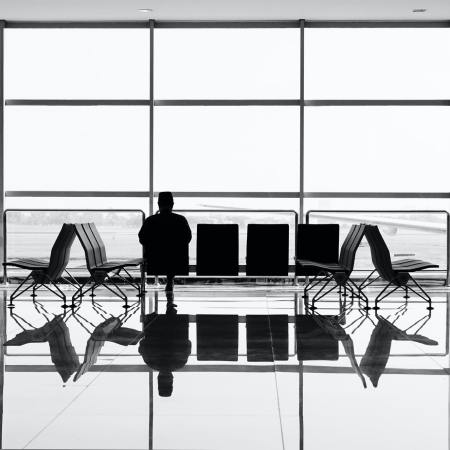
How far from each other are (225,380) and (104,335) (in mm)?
1937

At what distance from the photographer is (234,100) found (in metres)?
10.9

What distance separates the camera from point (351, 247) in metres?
8.86

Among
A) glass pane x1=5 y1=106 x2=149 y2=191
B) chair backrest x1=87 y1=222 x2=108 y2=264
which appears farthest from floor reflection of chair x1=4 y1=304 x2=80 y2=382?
glass pane x1=5 y1=106 x2=149 y2=191

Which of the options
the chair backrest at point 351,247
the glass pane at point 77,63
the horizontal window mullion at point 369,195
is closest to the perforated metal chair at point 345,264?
the chair backrest at point 351,247

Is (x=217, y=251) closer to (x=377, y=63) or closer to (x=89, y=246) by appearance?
(x=89, y=246)

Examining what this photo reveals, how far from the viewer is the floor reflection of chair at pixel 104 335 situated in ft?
16.3

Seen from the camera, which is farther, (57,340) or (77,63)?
(77,63)

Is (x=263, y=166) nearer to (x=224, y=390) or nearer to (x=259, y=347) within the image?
(x=259, y=347)

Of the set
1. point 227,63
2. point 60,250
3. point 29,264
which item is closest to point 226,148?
point 227,63

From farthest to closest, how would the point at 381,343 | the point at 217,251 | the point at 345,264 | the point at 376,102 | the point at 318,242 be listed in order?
1. the point at 376,102
2. the point at 217,251
3. the point at 318,242
4. the point at 345,264
5. the point at 381,343

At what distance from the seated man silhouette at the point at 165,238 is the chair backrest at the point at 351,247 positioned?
1.72 m

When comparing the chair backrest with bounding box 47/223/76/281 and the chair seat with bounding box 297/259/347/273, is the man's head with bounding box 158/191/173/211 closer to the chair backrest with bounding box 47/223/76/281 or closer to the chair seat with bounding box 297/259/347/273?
the chair backrest with bounding box 47/223/76/281

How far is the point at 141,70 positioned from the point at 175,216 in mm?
2472
